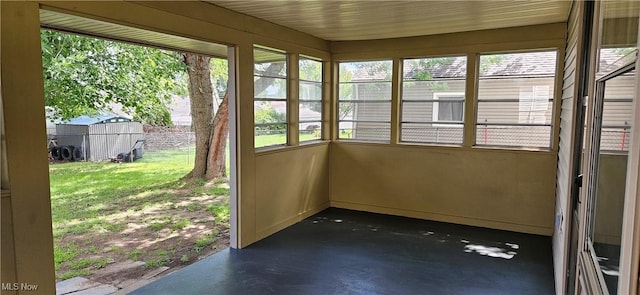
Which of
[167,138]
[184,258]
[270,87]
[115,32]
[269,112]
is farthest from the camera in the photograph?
[167,138]

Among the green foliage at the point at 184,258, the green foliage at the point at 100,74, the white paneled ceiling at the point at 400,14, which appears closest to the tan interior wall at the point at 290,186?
the green foliage at the point at 184,258

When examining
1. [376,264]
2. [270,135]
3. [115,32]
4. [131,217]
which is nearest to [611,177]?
[376,264]

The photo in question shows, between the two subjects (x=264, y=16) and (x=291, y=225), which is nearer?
(x=264, y=16)

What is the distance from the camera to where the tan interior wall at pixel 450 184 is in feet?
15.3

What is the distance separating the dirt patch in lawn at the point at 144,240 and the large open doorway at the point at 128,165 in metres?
0.01

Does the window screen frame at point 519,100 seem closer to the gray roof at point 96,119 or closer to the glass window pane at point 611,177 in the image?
the glass window pane at point 611,177

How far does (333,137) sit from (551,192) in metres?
2.94

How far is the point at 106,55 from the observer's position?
756 cm

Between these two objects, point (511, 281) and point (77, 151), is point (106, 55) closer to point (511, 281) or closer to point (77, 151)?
point (77, 151)

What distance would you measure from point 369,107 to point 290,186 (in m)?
1.69

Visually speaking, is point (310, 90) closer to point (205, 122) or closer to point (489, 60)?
point (489, 60)

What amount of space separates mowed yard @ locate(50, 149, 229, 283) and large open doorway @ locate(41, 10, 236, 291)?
15 millimetres

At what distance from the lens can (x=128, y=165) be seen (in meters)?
9.45

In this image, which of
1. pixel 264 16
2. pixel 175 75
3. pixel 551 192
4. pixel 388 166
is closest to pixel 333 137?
pixel 388 166
